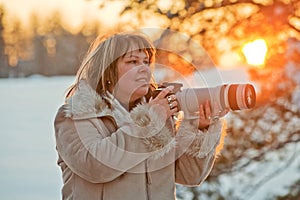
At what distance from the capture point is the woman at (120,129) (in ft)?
6.48

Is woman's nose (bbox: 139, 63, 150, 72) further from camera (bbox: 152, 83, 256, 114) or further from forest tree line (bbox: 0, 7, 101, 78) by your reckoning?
forest tree line (bbox: 0, 7, 101, 78)

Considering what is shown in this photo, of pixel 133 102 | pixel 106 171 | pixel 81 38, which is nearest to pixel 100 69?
pixel 133 102

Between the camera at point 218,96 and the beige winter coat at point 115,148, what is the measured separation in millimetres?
75

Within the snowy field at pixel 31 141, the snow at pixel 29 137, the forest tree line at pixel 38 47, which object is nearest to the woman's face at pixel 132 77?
the snowy field at pixel 31 141

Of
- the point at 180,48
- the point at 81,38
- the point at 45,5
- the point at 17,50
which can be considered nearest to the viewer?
the point at 180,48

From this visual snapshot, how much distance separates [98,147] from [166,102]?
20 centimetres

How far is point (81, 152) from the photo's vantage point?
1974 mm

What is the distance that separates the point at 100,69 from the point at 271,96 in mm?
2384

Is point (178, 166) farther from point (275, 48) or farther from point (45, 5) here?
point (45, 5)

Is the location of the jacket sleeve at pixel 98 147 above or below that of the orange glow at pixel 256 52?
above

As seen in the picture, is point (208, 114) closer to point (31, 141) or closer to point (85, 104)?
point (85, 104)

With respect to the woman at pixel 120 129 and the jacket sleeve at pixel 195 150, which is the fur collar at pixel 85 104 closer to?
the woman at pixel 120 129

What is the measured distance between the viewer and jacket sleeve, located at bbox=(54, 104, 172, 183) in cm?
196

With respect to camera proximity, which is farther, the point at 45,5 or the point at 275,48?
the point at 45,5
